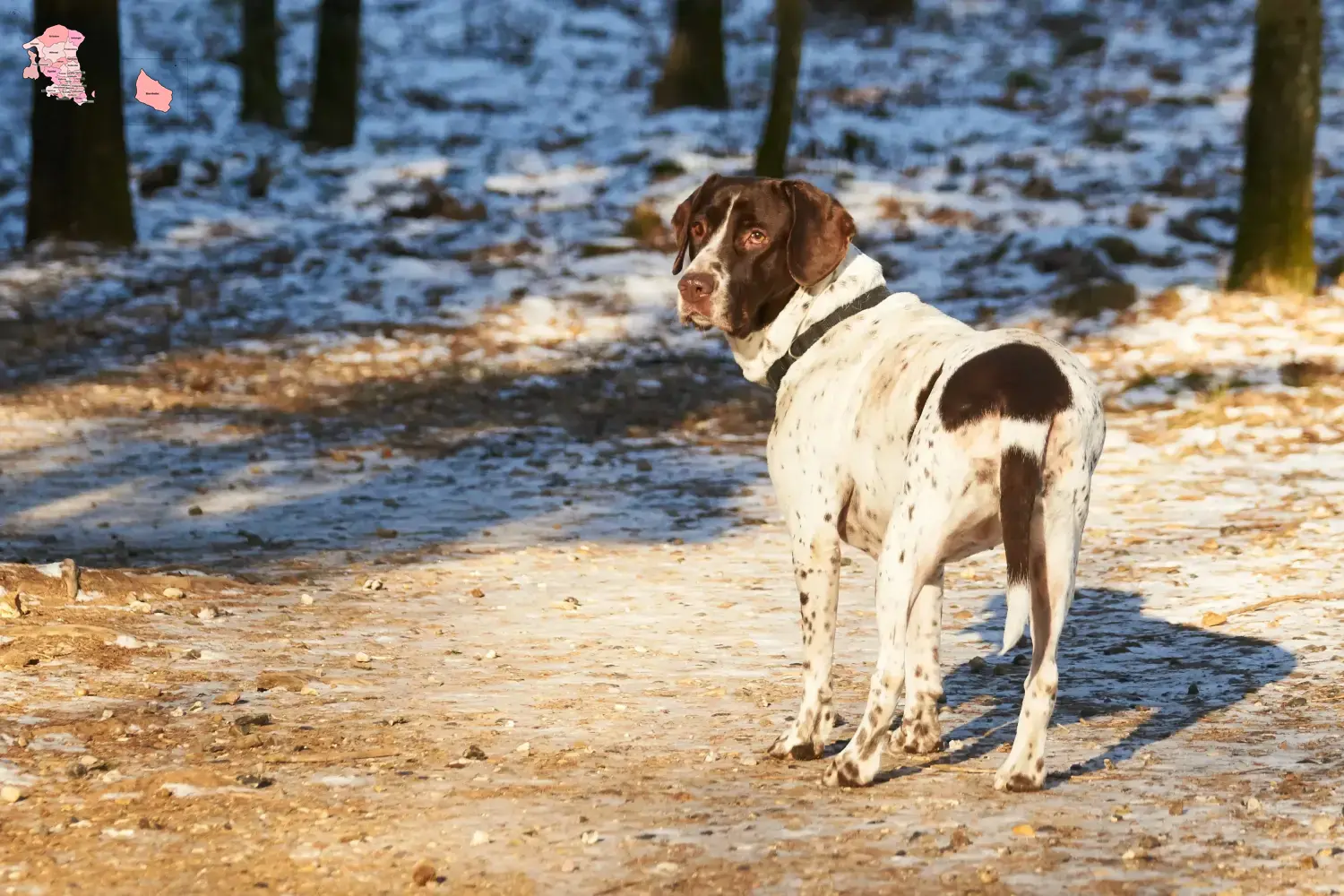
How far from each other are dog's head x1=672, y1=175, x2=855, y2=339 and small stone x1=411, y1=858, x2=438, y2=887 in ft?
7.89

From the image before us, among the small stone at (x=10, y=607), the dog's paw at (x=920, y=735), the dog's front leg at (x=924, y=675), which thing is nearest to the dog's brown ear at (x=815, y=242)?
the dog's front leg at (x=924, y=675)

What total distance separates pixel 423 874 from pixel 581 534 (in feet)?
18.2

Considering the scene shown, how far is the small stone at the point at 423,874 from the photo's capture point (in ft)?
13.7

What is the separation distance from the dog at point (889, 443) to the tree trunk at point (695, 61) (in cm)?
1913

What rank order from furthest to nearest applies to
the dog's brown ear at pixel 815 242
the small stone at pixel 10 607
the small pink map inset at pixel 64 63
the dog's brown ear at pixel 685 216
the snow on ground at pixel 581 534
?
the small pink map inset at pixel 64 63 → the small stone at pixel 10 607 → the dog's brown ear at pixel 685 216 → the dog's brown ear at pixel 815 242 → the snow on ground at pixel 581 534

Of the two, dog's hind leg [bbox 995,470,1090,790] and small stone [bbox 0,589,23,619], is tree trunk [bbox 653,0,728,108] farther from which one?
dog's hind leg [bbox 995,470,1090,790]

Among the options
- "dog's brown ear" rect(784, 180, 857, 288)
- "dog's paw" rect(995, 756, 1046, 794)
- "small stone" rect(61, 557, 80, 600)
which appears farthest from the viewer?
"small stone" rect(61, 557, 80, 600)

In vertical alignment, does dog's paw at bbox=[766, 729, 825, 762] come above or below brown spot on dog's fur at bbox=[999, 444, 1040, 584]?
below

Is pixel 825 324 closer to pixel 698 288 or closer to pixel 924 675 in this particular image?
pixel 698 288

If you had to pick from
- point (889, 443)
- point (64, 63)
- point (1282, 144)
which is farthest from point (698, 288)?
point (64, 63)

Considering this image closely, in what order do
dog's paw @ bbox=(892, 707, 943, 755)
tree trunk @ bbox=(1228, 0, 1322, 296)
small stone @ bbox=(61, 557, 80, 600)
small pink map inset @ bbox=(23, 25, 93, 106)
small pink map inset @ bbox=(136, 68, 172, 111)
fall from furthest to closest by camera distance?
small pink map inset @ bbox=(136, 68, 172, 111) < small pink map inset @ bbox=(23, 25, 93, 106) < tree trunk @ bbox=(1228, 0, 1322, 296) < small stone @ bbox=(61, 557, 80, 600) < dog's paw @ bbox=(892, 707, 943, 755)

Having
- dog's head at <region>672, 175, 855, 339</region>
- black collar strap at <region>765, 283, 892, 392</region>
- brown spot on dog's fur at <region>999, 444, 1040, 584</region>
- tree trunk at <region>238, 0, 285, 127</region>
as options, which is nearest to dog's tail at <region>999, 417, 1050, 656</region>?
brown spot on dog's fur at <region>999, 444, 1040, 584</region>

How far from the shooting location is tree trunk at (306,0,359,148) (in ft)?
76.9

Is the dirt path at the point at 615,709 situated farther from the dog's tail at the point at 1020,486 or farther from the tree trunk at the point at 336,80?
the tree trunk at the point at 336,80
